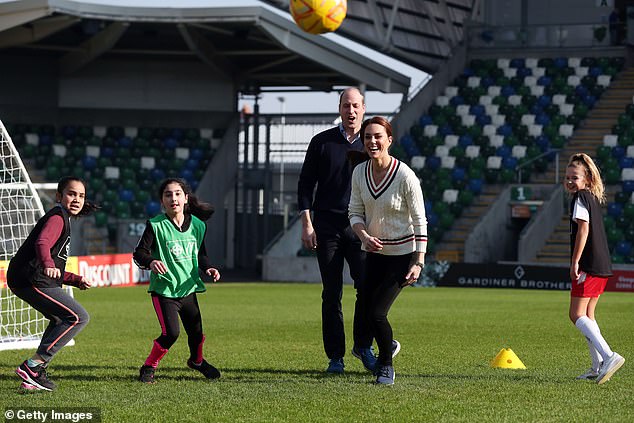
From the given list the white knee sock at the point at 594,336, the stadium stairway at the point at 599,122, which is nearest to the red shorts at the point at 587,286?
the white knee sock at the point at 594,336

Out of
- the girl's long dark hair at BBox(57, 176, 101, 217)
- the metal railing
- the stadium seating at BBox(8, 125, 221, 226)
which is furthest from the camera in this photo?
the metal railing

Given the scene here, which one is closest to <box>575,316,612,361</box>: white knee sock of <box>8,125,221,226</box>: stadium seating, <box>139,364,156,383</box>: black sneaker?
<box>139,364,156,383</box>: black sneaker

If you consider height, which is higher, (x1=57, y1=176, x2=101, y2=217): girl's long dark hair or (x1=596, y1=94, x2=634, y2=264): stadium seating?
(x1=57, y1=176, x2=101, y2=217): girl's long dark hair

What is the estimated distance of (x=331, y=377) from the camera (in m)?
9.62

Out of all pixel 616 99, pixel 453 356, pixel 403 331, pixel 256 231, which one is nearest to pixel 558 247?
pixel 616 99

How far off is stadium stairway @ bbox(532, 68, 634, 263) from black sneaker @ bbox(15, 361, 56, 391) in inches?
952

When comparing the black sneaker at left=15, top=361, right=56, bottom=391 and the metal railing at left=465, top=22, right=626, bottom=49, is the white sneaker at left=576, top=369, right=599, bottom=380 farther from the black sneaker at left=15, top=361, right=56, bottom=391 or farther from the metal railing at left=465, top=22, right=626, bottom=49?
the metal railing at left=465, top=22, right=626, bottom=49

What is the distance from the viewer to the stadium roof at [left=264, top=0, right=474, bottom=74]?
38469 millimetres

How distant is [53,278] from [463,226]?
2616 centimetres

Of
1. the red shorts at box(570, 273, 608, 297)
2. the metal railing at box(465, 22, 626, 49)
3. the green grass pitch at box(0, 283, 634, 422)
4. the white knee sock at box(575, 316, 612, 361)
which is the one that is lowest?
the green grass pitch at box(0, 283, 634, 422)

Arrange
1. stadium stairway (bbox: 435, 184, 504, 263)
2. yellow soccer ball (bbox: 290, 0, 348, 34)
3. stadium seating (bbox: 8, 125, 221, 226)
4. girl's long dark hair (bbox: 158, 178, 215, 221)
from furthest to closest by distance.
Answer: stadium seating (bbox: 8, 125, 221, 226)
stadium stairway (bbox: 435, 184, 504, 263)
yellow soccer ball (bbox: 290, 0, 348, 34)
girl's long dark hair (bbox: 158, 178, 215, 221)

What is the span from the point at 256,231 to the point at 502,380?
3267 cm

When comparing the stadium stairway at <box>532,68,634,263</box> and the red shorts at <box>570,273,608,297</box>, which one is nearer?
the red shorts at <box>570,273,608,297</box>

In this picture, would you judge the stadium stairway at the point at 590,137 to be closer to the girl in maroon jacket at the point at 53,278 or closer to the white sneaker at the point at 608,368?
the white sneaker at the point at 608,368
